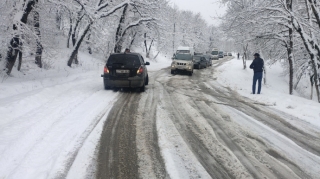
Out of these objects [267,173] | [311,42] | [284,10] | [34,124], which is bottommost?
[267,173]

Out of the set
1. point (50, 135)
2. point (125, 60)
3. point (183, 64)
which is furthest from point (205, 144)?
point (183, 64)

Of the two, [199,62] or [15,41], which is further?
[199,62]

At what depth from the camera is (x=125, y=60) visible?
10.6 m

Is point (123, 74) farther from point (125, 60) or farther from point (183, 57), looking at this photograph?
point (183, 57)

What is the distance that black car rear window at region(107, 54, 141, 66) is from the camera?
10.4 metres

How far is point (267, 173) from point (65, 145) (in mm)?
3485

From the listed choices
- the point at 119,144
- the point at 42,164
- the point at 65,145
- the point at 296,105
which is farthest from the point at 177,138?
the point at 296,105

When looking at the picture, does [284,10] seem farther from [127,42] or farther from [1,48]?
[127,42]

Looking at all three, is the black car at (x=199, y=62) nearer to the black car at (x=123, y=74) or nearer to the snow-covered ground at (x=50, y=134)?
the black car at (x=123, y=74)

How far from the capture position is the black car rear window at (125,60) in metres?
10.4

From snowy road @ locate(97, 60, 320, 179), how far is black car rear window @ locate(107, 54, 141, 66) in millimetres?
3372

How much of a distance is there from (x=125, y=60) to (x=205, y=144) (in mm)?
6831

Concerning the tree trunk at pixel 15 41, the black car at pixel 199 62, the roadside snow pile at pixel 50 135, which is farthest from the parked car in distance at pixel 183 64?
the roadside snow pile at pixel 50 135

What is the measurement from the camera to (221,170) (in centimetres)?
366
